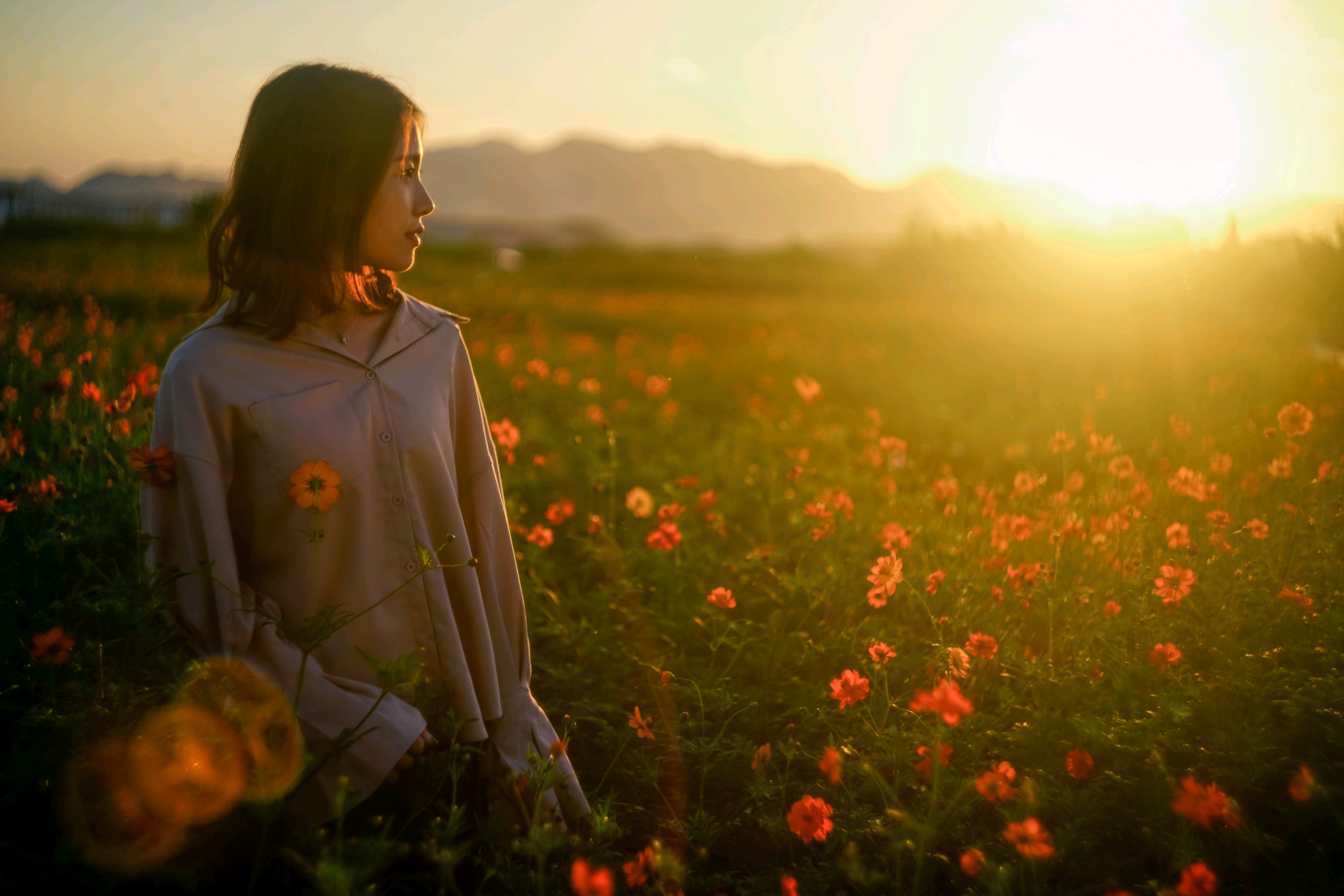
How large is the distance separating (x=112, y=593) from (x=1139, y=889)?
7.04 feet

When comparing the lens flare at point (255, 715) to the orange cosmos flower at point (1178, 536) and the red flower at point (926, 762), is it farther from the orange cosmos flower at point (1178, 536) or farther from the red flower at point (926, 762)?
the orange cosmos flower at point (1178, 536)

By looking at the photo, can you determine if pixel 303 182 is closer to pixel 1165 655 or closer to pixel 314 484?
pixel 314 484

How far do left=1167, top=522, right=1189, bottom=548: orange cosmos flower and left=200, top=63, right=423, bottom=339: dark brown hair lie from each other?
2227 mm

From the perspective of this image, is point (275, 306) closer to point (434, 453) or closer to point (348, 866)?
point (434, 453)

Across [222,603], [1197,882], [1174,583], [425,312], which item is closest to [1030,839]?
[1197,882]

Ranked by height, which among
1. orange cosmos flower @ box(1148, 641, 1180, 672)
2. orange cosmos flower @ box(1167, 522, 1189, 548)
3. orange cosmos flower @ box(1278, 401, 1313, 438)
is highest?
orange cosmos flower @ box(1278, 401, 1313, 438)

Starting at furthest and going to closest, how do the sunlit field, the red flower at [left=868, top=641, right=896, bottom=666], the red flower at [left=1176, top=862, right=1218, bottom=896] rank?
the red flower at [left=868, top=641, right=896, bottom=666] < the sunlit field < the red flower at [left=1176, top=862, right=1218, bottom=896]

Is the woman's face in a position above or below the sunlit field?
above

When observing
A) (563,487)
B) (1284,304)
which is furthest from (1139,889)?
(1284,304)

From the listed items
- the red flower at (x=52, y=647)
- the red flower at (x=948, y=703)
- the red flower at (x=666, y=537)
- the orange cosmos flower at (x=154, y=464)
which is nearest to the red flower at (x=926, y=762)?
the red flower at (x=948, y=703)

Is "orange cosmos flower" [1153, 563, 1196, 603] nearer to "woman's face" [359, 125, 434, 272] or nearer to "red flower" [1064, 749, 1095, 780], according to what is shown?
"red flower" [1064, 749, 1095, 780]

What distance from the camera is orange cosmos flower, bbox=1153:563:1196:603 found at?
2150 mm

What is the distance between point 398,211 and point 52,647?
108cm

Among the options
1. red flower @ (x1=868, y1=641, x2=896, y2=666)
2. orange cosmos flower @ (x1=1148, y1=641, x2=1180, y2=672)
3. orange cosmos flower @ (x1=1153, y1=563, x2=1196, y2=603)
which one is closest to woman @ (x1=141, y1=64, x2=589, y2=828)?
red flower @ (x1=868, y1=641, x2=896, y2=666)
